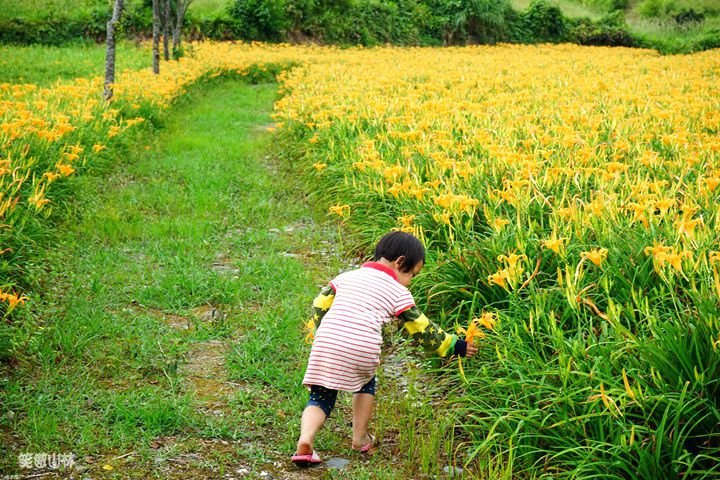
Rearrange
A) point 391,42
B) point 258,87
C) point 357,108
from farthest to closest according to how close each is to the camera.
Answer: point 391,42, point 258,87, point 357,108

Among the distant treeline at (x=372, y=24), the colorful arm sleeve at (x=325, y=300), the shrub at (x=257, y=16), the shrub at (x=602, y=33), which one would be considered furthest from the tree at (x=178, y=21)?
the shrub at (x=602, y=33)

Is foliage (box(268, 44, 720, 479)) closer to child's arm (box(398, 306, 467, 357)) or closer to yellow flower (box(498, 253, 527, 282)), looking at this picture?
yellow flower (box(498, 253, 527, 282))

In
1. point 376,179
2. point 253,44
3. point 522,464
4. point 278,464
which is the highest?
point 253,44

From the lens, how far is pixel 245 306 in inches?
185

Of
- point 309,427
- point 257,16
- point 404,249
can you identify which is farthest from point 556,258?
point 257,16

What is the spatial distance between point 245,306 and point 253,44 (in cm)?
2383

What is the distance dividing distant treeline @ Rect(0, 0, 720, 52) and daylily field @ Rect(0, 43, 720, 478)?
21087 millimetres

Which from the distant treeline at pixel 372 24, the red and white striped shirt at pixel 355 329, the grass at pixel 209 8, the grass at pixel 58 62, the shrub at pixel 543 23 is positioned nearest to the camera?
the red and white striped shirt at pixel 355 329

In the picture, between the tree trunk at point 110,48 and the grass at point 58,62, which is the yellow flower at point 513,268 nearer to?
the tree trunk at point 110,48

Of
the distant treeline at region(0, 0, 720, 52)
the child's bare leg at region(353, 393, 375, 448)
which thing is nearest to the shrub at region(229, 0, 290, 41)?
the distant treeline at region(0, 0, 720, 52)

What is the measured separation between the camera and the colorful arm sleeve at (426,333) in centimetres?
310

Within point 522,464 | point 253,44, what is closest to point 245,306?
point 522,464

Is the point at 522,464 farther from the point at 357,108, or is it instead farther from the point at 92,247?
the point at 357,108

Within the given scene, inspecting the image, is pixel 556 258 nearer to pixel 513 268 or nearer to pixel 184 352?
pixel 513 268
